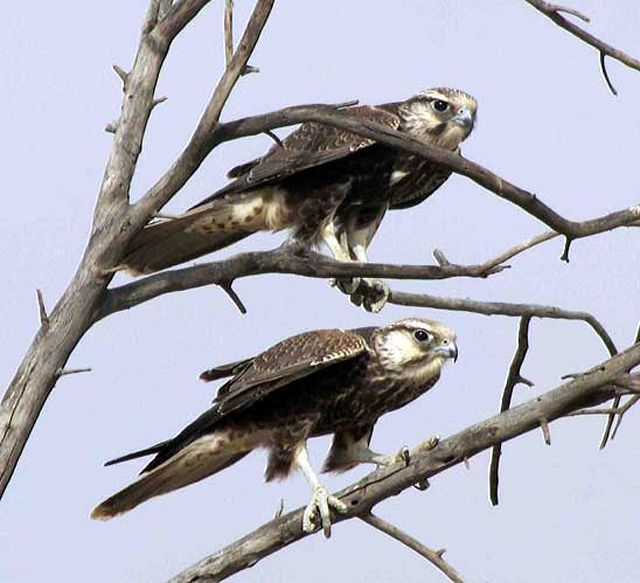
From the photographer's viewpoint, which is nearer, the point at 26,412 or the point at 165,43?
the point at 26,412

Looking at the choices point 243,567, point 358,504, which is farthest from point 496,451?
point 243,567

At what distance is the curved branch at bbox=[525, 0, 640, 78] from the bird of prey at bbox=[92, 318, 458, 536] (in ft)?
6.29

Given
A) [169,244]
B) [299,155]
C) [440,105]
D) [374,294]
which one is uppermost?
[440,105]

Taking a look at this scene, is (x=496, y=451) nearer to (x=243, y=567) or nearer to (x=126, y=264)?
(x=243, y=567)

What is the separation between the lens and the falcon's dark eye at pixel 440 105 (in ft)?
25.0

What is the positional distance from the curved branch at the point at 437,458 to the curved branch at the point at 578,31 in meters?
0.94

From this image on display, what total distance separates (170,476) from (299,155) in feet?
4.82

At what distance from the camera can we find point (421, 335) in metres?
7.03

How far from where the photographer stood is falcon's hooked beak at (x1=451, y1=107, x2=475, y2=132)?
7.65 meters

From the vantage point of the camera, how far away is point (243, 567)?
216 inches

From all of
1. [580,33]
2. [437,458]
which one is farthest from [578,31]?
[437,458]

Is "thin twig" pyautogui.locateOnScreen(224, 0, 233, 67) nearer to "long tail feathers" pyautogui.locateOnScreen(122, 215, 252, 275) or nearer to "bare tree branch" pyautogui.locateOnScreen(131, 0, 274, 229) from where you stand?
"bare tree branch" pyautogui.locateOnScreen(131, 0, 274, 229)

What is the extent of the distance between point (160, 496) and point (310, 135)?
66.0 inches

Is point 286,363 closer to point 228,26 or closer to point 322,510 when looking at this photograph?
point 322,510
